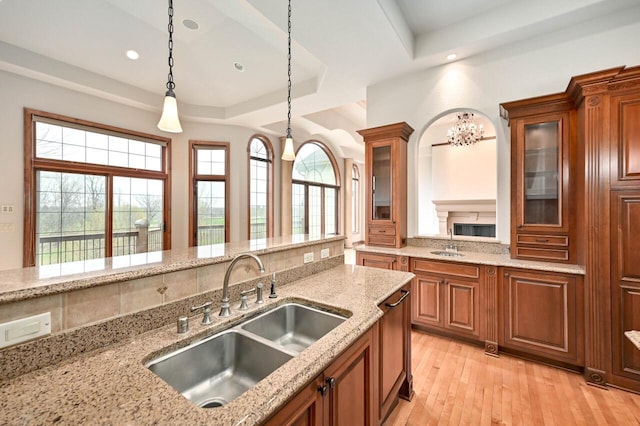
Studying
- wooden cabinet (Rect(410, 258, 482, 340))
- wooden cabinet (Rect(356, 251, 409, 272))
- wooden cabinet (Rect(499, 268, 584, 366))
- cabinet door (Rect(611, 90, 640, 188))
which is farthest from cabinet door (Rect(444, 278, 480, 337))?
cabinet door (Rect(611, 90, 640, 188))

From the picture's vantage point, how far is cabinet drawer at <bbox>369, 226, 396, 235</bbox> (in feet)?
11.0

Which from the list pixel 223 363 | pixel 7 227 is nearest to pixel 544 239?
pixel 223 363

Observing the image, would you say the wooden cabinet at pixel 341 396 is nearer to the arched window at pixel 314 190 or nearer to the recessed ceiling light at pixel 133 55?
the recessed ceiling light at pixel 133 55

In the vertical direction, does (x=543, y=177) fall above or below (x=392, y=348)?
above

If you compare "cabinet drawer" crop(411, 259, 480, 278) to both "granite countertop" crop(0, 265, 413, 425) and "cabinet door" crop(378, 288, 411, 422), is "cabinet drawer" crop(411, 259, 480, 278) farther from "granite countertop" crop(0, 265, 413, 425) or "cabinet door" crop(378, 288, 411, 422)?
"granite countertop" crop(0, 265, 413, 425)

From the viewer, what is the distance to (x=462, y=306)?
2.71 m

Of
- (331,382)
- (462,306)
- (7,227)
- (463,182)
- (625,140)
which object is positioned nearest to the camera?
(331,382)

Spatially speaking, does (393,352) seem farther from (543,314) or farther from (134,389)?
(543,314)

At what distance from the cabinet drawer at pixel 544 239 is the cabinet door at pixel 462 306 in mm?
609

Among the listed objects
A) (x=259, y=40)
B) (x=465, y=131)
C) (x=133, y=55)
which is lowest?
(x=465, y=131)

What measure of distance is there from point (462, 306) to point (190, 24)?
4635 millimetres

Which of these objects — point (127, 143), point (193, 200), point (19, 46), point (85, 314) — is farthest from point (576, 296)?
point (19, 46)

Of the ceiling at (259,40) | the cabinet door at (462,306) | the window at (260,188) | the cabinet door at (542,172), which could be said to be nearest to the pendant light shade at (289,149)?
the ceiling at (259,40)

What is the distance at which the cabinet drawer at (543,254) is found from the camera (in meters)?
2.42
